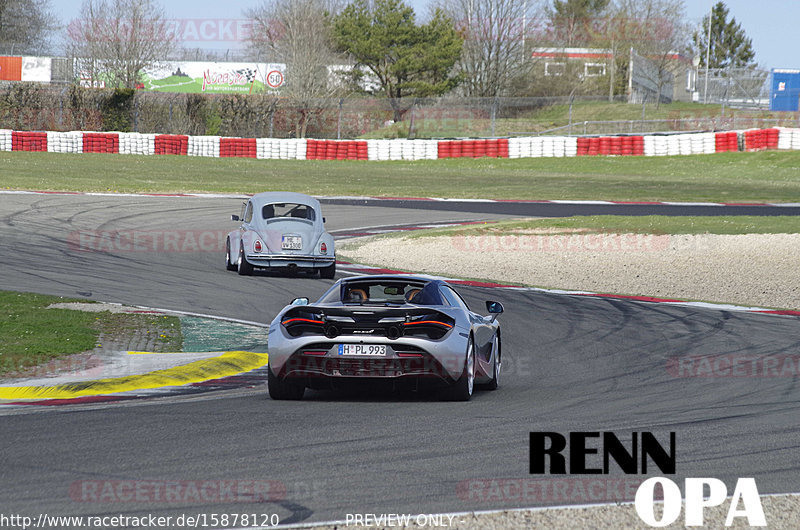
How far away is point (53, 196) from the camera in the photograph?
29578 millimetres

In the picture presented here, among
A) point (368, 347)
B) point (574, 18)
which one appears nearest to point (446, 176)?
point (368, 347)

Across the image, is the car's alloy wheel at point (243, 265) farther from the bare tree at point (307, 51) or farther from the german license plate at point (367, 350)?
the bare tree at point (307, 51)

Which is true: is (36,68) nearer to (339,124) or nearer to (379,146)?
(339,124)

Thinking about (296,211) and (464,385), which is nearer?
(464,385)

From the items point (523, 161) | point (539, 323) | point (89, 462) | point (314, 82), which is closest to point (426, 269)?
point (539, 323)

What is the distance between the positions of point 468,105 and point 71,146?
19.8 meters

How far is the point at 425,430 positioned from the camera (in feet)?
22.3

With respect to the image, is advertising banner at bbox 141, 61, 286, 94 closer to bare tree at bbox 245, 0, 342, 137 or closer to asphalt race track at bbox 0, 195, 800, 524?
bare tree at bbox 245, 0, 342, 137

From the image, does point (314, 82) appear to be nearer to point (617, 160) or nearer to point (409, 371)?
point (617, 160)
